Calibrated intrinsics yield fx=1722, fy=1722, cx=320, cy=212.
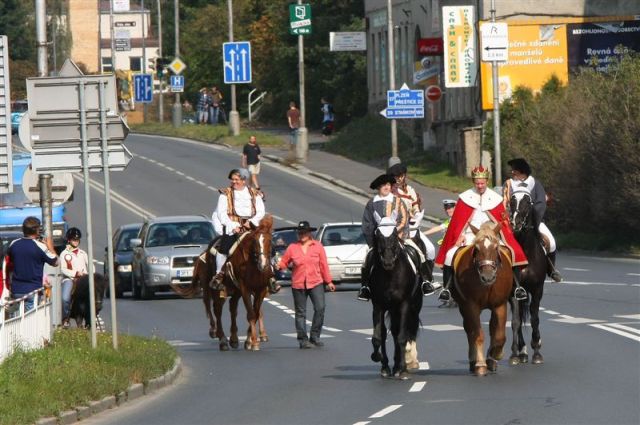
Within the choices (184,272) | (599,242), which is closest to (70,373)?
(184,272)

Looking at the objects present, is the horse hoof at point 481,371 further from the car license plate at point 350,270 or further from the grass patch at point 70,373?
the car license plate at point 350,270

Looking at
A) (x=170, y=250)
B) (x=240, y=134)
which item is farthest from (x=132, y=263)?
(x=240, y=134)

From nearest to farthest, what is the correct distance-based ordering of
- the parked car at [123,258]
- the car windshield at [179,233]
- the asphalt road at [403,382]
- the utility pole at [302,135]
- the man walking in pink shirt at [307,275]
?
the asphalt road at [403,382], the man walking in pink shirt at [307,275], the car windshield at [179,233], the parked car at [123,258], the utility pole at [302,135]

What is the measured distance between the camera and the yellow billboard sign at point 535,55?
194 ft

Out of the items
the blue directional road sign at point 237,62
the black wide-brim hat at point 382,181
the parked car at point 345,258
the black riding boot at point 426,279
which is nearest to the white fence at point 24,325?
the black wide-brim hat at point 382,181

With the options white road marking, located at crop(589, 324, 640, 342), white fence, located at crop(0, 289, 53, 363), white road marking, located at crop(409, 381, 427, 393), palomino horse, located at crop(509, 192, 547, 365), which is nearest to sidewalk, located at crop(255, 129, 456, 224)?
white road marking, located at crop(589, 324, 640, 342)

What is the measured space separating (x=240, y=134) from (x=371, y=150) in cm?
1197

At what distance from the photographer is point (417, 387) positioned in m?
17.3

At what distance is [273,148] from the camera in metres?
73.1

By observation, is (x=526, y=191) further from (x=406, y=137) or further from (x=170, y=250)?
(x=406, y=137)

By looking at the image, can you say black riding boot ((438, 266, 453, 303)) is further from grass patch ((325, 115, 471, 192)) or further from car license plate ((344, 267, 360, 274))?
→ grass patch ((325, 115, 471, 192))

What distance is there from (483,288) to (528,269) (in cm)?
173

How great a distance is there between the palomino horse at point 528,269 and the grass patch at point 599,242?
22284 millimetres

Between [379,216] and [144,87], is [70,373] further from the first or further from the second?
[144,87]
